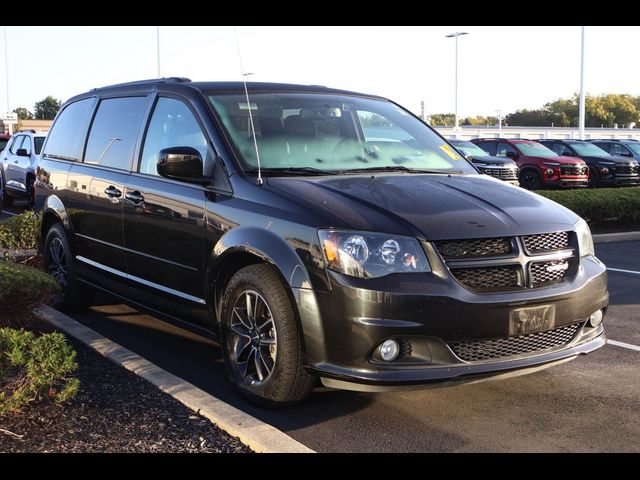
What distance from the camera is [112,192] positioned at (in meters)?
5.77

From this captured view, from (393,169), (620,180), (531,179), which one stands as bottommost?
(620,180)

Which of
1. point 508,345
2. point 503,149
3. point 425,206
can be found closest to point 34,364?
point 425,206

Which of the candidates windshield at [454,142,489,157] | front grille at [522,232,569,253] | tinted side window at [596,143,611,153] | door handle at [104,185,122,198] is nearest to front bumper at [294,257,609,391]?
front grille at [522,232,569,253]

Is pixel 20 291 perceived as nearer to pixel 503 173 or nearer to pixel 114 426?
pixel 114 426

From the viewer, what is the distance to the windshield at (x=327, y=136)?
489cm

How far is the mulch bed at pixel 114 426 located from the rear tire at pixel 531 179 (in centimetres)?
1957

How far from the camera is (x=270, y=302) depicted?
4.16 m

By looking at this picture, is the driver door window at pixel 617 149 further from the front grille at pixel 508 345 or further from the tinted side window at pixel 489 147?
the front grille at pixel 508 345

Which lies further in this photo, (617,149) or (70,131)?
(617,149)

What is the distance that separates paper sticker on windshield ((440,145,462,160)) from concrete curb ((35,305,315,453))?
252 cm

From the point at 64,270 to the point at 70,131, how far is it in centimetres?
127

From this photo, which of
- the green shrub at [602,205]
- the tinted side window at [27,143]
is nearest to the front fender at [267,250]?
the green shrub at [602,205]

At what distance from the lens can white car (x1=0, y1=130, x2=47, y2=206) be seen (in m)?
16.2

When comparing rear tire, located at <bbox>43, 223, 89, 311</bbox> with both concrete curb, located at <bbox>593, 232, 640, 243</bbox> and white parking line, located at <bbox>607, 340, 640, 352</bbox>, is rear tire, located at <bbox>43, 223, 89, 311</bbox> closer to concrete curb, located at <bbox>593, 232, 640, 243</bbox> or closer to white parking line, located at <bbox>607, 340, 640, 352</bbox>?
white parking line, located at <bbox>607, 340, 640, 352</bbox>
